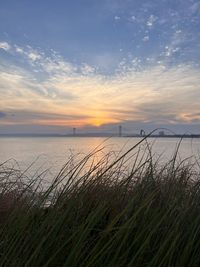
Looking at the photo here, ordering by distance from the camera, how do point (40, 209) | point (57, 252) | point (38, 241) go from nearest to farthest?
point (57, 252), point (38, 241), point (40, 209)

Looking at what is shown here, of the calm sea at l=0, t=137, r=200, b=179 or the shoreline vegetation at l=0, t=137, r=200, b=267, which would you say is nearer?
the shoreline vegetation at l=0, t=137, r=200, b=267

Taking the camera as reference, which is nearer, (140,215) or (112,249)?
(112,249)

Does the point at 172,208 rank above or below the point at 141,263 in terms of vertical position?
above

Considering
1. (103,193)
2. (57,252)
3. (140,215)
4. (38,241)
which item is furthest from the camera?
(103,193)

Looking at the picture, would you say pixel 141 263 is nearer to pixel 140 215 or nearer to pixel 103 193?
pixel 140 215

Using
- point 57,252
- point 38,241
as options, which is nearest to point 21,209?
point 38,241

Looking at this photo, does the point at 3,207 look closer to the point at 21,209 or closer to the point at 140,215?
the point at 21,209

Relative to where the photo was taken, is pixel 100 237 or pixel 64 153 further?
pixel 64 153

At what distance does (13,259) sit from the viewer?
3.03m

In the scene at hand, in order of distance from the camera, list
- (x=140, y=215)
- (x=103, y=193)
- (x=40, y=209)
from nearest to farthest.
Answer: (x=140, y=215) → (x=40, y=209) → (x=103, y=193)

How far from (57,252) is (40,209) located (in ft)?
2.68

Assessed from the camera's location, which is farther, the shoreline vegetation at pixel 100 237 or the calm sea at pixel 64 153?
the calm sea at pixel 64 153

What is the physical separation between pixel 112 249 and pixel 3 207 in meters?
2.55

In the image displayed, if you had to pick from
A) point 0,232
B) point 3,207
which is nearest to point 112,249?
point 0,232
